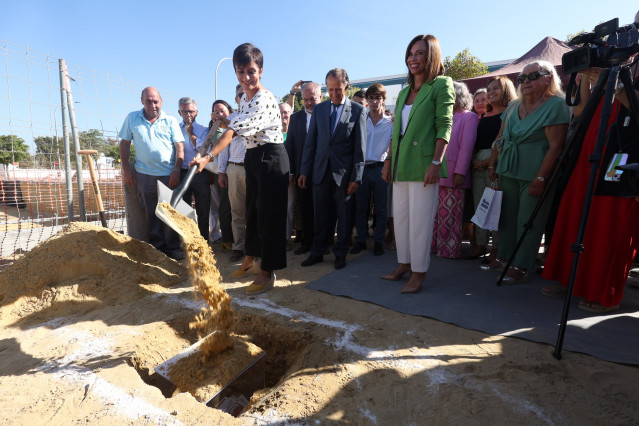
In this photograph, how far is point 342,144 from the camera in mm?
3637

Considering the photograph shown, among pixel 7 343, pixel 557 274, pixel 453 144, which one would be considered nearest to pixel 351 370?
pixel 557 274

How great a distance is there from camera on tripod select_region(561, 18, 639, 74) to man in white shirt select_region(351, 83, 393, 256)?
2.25 meters

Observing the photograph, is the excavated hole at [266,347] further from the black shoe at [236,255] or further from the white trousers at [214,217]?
the white trousers at [214,217]

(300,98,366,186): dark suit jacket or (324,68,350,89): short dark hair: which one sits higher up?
(324,68,350,89): short dark hair

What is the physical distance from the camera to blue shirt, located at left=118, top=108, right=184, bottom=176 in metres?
4.01

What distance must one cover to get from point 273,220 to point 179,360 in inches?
50.9

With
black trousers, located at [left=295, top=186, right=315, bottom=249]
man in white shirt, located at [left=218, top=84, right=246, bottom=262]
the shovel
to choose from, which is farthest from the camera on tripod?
man in white shirt, located at [left=218, top=84, right=246, bottom=262]

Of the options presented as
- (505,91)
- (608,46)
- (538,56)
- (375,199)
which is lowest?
(375,199)

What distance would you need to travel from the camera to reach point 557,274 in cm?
276

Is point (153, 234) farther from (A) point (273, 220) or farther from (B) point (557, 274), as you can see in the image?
(B) point (557, 274)

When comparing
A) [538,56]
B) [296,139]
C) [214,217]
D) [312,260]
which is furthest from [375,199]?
[538,56]

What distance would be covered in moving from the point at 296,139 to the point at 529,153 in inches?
97.3

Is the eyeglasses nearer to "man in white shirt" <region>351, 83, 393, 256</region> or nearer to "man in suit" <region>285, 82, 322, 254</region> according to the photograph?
"man in white shirt" <region>351, 83, 393, 256</region>

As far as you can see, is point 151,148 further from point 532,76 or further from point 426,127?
point 532,76
